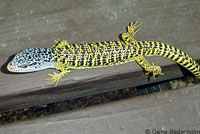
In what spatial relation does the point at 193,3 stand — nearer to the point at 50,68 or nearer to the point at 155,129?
the point at 155,129

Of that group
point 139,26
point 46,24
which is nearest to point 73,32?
point 46,24

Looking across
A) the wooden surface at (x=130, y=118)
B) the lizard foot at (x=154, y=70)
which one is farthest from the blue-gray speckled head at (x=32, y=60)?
the lizard foot at (x=154, y=70)

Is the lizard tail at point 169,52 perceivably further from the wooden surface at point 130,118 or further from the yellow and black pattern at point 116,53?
the wooden surface at point 130,118

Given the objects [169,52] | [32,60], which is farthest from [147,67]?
[32,60]

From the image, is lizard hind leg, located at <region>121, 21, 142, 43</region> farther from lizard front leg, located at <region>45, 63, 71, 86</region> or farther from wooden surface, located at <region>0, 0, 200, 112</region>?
lizard front leg, located at <region>45, 63, 71, 86</region>
